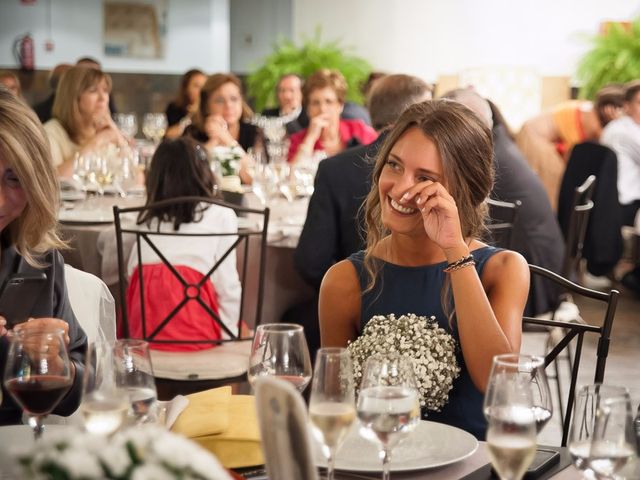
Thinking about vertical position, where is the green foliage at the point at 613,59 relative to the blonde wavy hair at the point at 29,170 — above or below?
above

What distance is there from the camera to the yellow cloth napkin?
5.02ft

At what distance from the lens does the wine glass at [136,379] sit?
1433mm

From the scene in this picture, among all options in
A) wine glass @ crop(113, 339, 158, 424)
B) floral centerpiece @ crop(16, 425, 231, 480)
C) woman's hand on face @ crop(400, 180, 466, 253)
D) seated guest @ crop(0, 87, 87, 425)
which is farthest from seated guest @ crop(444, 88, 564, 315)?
floral centerpiece @ crop(16, 425, 231, 480)

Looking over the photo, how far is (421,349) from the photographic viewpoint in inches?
79.0

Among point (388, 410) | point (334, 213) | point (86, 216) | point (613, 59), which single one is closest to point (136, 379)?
point (388, 410)

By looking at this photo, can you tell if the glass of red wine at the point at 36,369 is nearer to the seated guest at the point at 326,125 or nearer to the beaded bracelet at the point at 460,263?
the beaded bracelet at the point at 460,263

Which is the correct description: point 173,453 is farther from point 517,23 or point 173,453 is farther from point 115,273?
point 517,23

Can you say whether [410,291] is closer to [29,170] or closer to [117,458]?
[29,170]

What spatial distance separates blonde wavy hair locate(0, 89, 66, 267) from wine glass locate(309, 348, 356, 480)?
77 centimetres

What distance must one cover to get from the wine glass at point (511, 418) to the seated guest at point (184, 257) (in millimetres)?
2313

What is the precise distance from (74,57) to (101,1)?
2.34ft

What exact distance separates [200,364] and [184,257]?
410 mm

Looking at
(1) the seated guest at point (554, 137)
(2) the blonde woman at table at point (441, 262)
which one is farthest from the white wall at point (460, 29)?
(2) the blonde woman at table at point (441, 262)

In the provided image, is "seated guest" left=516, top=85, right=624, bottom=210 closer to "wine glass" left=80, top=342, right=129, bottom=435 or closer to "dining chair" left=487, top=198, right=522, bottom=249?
"dining chair" left=487, top=198, right=522, bottom=249
